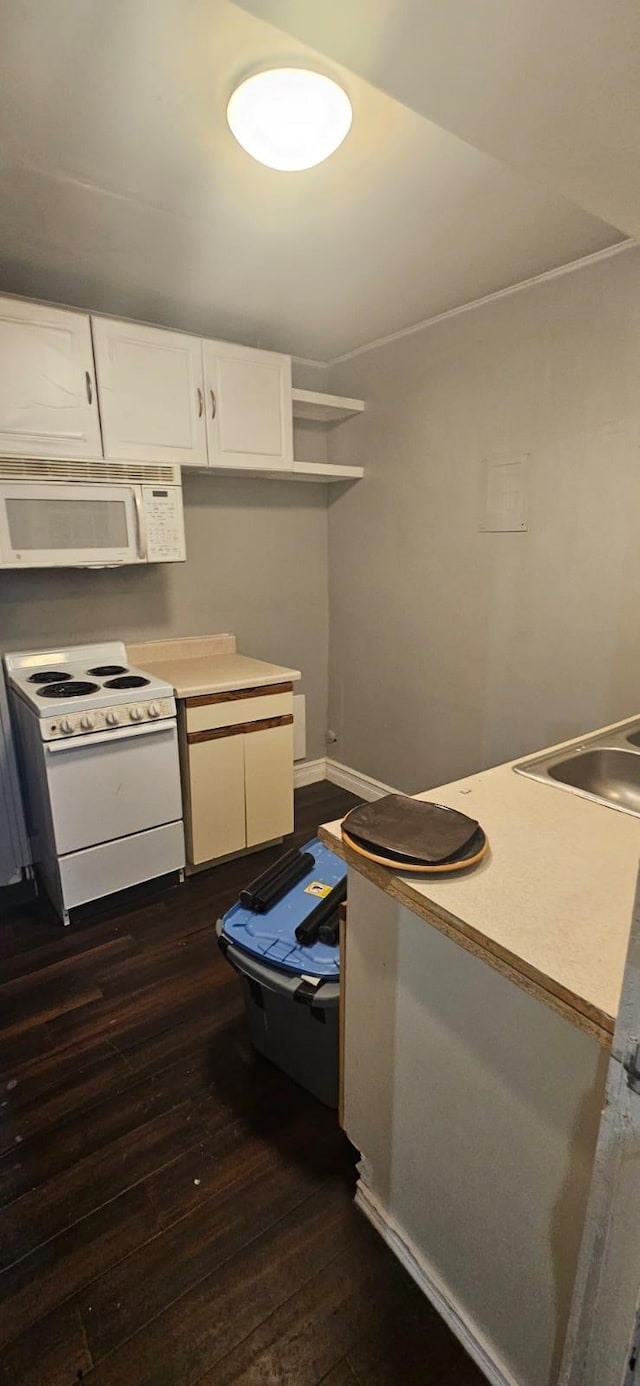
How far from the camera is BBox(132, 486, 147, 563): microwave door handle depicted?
2416mm

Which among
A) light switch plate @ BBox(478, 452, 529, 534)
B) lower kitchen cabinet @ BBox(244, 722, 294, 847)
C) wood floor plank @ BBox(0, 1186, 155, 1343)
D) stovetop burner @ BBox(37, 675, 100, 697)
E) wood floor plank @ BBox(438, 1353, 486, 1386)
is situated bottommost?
wood floor plank @ BBox(0, 1186, 155, 1343)

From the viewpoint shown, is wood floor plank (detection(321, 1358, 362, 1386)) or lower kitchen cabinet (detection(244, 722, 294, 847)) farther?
lower kitchen cabinet (detection(244, 722, 294, 847))

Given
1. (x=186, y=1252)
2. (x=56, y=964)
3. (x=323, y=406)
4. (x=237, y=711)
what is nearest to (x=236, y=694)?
(x=237, y=711)

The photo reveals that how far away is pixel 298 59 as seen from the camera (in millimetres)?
1215

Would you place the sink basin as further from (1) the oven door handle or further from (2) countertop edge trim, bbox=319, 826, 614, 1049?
(1) the oven door handle

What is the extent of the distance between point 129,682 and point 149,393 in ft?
3.76

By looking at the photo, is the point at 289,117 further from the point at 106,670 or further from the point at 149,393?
the point at 106,670

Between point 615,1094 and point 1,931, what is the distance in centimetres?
239

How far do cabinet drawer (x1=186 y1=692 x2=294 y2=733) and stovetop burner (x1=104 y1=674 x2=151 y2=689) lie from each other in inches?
7.9

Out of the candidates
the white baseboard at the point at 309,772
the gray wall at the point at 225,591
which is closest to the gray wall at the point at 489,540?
the gray wall at the point at 225,591

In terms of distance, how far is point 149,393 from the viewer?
237 centimetres

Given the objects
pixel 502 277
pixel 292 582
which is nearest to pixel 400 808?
pixel 502 277

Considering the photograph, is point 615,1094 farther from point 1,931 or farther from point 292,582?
point 292,582

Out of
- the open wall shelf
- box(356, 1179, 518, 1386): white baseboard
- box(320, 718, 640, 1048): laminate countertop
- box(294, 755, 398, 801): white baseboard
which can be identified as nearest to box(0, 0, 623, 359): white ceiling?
the open wall shelf
